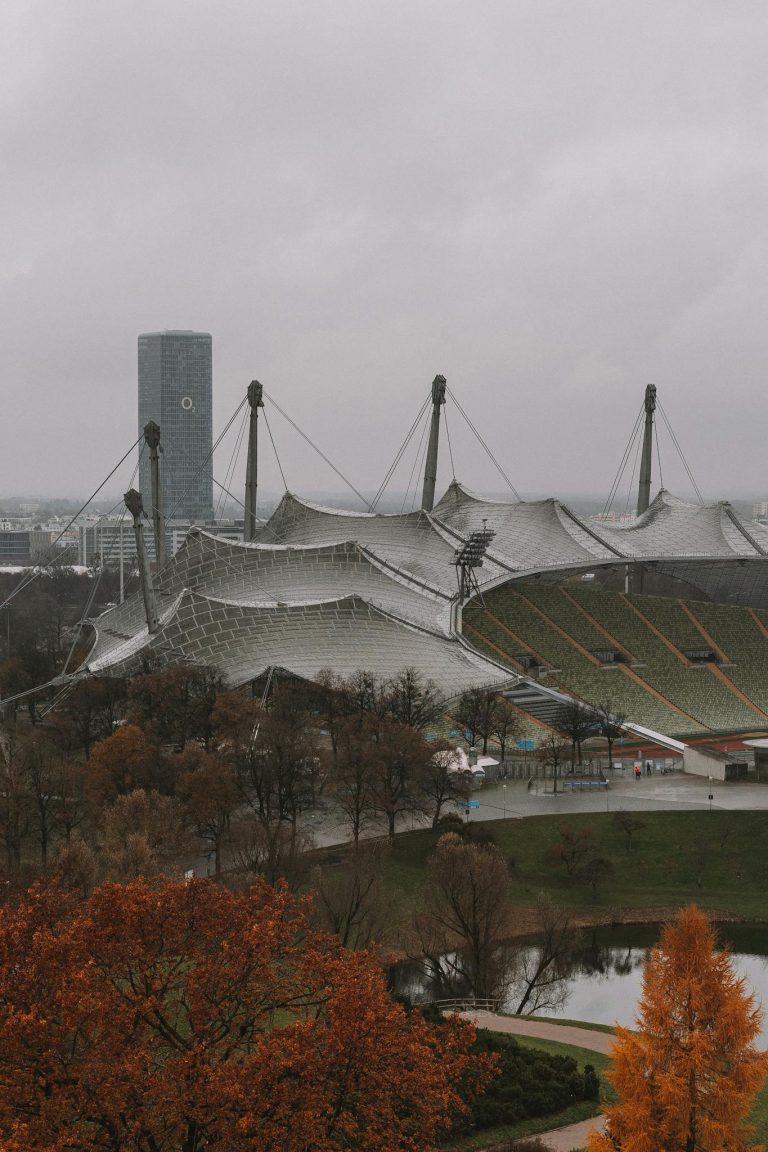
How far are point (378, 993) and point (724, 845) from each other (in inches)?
973

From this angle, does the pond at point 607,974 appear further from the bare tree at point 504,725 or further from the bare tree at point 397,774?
the bare tree at point 504,725

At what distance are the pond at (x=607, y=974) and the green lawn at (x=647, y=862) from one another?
1.34m

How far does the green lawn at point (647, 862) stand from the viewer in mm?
34219

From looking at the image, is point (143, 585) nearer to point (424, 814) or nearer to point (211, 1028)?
point (424, 814)

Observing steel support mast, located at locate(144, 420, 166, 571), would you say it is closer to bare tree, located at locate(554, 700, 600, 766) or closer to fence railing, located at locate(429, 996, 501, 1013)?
bare tree, located at locate(554, 700, 600, 766)

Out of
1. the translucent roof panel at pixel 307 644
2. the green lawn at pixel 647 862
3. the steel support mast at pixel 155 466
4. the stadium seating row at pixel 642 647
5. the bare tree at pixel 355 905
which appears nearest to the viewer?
the bare tree at pixel 355 905

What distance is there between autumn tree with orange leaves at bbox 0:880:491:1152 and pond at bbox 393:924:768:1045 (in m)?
12.6

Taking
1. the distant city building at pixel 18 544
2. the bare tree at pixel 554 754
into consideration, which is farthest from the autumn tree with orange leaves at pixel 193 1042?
the distant city building at pixel 18 544

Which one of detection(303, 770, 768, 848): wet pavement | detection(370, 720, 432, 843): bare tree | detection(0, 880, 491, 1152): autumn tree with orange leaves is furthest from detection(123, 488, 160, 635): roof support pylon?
detection(0, 880, 491, 1152): autumn tree with orange leaves

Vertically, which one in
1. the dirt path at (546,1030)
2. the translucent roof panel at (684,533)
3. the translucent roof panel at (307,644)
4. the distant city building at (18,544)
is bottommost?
the distant city building at (18,544)

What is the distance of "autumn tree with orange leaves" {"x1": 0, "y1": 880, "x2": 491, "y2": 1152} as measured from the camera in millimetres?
12914

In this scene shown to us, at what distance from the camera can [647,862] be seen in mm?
36344

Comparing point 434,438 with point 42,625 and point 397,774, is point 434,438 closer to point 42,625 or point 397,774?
point 42,625

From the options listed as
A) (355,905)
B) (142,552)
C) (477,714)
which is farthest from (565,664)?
(355,905)
